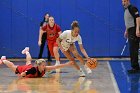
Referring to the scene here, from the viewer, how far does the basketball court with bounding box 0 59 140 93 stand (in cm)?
907

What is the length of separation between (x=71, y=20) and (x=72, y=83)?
816 cm

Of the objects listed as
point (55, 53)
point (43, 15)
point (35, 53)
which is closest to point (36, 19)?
point (43, 15)

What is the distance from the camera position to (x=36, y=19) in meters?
18.0

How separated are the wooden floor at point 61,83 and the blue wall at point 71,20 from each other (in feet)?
19.0

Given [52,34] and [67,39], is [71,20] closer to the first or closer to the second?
[52,34]

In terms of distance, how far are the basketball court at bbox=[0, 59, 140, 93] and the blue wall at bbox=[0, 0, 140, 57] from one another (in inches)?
210

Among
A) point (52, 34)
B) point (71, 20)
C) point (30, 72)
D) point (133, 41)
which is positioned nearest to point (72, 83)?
point (30, 72)

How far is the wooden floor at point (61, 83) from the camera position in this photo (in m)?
9.05

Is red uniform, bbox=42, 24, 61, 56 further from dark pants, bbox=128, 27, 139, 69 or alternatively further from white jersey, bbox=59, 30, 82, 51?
dark pants, bbox=128, 27, 139, 69

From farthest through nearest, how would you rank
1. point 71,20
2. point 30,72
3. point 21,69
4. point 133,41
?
point 71,20 < point 133,41 < point 21,69 < point 30,72

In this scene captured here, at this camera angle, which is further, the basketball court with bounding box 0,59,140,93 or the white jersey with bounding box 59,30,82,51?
the white jersey with bounding box 59,30,82,51

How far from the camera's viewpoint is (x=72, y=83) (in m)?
10.1

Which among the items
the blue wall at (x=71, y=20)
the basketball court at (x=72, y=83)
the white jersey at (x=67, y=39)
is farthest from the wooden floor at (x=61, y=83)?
the blue wall at (x=71, y=20)

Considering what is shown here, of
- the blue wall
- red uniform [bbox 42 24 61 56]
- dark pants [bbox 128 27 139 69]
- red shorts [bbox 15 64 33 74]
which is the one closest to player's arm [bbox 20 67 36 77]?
red shorts [bbox 15 64 33 74]
